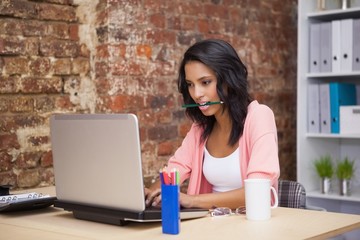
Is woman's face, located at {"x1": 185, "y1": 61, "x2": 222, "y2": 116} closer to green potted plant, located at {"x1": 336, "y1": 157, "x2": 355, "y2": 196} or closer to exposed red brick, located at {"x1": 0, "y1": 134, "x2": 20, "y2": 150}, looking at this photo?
exposed red brick, located at {"x1": 0, "y1": 134, "x2": 20, "y2": 150}

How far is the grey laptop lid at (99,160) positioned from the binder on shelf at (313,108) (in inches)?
87.1

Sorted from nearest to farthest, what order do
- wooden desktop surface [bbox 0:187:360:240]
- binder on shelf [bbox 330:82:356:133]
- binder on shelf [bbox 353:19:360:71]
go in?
wooden desktop surface [bbox 0:187:360:240] < binder on shelf [bbox 353:19:360:71] < binder on shelf [bbox 330:82:356:133]

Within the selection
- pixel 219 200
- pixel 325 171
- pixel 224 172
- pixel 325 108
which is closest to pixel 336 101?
pixel 325 108

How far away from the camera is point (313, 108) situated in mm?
4008

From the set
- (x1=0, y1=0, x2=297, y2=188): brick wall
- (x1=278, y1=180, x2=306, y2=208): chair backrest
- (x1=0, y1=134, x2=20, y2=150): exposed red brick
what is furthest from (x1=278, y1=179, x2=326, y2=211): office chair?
(x1=0, y1=134, x2=20, y2=150): exposed red brick

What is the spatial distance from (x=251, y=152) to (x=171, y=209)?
2.11 feet

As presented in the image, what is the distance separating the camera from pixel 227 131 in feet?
8.64

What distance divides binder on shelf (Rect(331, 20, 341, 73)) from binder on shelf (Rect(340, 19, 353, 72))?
0.06 feet

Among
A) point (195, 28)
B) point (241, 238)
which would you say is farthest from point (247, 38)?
point (241, 238)

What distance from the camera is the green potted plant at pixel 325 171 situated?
3.93 metres

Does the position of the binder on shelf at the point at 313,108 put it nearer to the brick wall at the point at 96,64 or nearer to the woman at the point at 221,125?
the brick wall at the point at 96,64

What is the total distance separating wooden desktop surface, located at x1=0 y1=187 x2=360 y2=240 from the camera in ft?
6.03

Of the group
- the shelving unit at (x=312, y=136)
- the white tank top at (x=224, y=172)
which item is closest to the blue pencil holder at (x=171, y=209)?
the white tank top at (x=224, y=172)

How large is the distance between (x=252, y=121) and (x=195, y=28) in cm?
142
